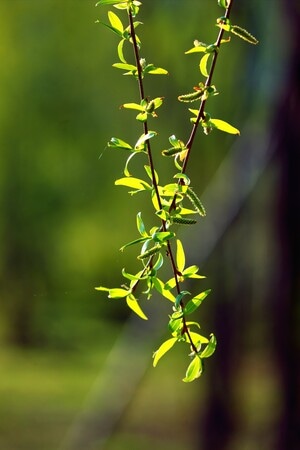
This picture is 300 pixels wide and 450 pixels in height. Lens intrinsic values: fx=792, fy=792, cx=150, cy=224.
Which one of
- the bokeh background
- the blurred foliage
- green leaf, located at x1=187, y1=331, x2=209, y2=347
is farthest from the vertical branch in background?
the blurred foliage

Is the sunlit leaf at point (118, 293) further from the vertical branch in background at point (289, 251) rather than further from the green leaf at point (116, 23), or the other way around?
the vertical branch in background at point (289, 251)

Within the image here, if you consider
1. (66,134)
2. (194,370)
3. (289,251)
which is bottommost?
(66,134)

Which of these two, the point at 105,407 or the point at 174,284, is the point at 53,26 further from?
the point at 174,284

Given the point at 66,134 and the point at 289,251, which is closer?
the point at 289,251

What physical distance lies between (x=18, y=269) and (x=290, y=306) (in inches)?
101

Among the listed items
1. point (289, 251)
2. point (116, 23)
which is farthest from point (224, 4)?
point (289, 251)

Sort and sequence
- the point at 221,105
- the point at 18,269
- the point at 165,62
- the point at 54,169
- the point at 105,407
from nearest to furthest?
the point at 105,407, the point at 165,62, the point at 221,105, the point at 54,169, the point at 18,269

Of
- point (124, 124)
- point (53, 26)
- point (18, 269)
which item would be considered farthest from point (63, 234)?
point (53, 26)

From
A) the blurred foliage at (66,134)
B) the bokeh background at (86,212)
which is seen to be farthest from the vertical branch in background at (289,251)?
the blurred foliage at (66,134)

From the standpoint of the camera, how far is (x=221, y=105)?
121 inches

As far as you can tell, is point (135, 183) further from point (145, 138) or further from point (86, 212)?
point (86, 212)

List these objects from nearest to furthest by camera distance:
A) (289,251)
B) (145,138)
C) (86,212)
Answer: (145,138) < (289,251) < (86,212)

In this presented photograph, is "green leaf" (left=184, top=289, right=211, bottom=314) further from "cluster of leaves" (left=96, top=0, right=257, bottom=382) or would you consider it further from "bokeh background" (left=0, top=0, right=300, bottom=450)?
"bokeh background" (left=0, top=0, right=300, bottom=450)

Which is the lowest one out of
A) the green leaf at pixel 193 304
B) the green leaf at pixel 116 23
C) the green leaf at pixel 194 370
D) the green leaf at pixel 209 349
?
the green leaf at pixel 194 370
